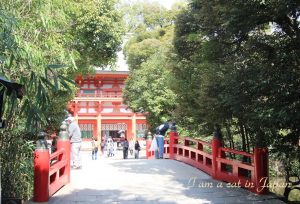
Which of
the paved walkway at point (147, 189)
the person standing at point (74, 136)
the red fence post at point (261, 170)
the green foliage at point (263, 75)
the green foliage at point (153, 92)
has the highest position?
the green foliage at point (153, 92)

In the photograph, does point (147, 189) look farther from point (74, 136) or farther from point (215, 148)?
point (74, 136)

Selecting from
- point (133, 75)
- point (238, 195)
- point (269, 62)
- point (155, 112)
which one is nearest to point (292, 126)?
point (269, 62)

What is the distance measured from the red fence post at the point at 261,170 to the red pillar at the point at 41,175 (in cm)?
348

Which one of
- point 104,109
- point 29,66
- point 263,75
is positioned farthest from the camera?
point 104,109

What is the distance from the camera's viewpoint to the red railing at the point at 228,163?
23.0ft

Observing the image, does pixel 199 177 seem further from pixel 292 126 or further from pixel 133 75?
pixel 133 75

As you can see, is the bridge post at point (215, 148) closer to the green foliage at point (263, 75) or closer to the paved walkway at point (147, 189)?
the paved walkway at point (147, 189)

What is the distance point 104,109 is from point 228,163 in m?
31.2

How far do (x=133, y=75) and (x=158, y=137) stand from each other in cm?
1467

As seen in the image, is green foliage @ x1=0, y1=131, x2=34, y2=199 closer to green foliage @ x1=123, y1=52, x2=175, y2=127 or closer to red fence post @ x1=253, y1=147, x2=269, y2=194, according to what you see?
red fence post @ x1=253, y1=147, x2=269, y2=194

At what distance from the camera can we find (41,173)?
617 centimetres

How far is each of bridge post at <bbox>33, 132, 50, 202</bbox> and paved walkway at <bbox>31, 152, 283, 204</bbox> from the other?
Result: 0.24 meters

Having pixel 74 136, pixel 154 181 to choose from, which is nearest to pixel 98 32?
pixel 74 136

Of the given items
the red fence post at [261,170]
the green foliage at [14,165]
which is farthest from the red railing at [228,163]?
the green foliage at [14,165]
